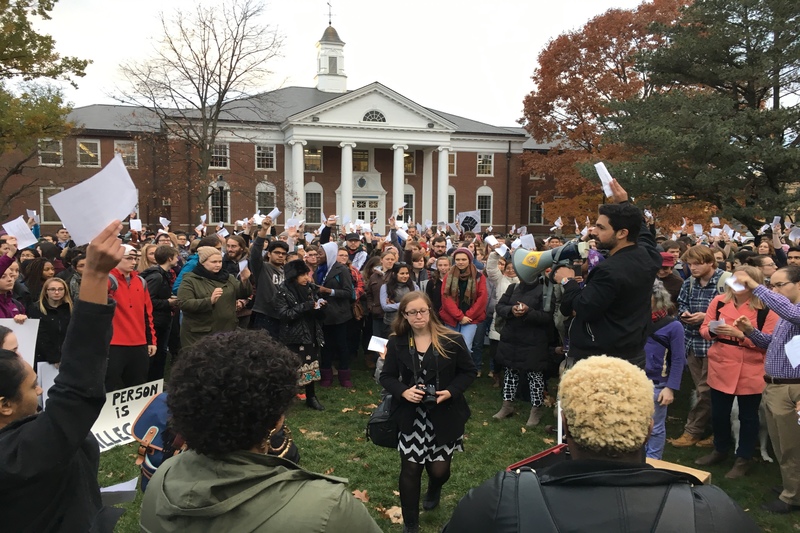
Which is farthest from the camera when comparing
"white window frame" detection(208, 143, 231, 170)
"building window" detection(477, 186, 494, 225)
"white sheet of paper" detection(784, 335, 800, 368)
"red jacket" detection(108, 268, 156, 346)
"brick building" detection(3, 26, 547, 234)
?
"building window" detection(477, 186, 494, 225)

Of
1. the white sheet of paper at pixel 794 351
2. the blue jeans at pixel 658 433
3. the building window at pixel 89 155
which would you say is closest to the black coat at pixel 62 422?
the white sheet of paper at pixel 794 351

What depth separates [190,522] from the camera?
156cm

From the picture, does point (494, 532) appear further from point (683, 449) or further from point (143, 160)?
point (143, 160)

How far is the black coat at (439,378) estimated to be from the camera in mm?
4117

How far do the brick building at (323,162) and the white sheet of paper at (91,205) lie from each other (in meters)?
33.5

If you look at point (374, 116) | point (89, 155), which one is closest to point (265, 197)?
point (374, 116)

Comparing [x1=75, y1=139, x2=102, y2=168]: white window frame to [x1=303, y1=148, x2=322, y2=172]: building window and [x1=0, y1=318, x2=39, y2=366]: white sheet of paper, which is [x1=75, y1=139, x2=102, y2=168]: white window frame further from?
[x1=0, y1=318, x2=39, y2=366]: white sheet of paper

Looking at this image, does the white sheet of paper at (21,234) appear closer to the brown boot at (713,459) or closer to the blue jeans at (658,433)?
the blue jeans at (658,433)

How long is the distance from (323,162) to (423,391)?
129 feet

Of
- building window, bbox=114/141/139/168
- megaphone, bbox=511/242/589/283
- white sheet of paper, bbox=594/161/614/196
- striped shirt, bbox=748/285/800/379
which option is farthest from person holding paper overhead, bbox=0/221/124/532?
building window, bbox=114/141/139/168

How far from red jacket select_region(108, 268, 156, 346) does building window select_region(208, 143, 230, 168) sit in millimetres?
34878

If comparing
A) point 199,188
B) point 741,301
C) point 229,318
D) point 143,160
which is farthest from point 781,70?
point 143,160

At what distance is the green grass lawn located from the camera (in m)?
4.66

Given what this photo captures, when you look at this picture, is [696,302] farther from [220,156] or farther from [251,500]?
[220,156]
